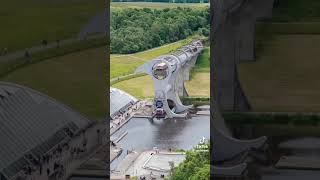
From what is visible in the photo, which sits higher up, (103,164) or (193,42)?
(193,42)

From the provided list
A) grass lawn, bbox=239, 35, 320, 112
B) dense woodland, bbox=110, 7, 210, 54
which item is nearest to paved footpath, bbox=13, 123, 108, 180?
grass lawn, bbox=239, 35, 320, 112

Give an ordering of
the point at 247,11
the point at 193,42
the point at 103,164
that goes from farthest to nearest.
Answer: the point at 193,42 < the point at 103,164 < the point at 247,11

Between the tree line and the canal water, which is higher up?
the tree line

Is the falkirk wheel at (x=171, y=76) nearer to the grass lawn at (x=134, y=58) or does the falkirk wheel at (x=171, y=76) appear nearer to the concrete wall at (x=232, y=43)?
the grass lawn at (x=134, y=58)

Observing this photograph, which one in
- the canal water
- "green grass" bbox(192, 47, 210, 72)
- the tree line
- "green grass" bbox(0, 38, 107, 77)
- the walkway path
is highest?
"green grass" bbox(0, 38, 107, 77)

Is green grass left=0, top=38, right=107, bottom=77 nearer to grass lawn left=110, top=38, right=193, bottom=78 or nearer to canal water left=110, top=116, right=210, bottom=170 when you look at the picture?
canal water left=110, top=116, right=210, bottom=170

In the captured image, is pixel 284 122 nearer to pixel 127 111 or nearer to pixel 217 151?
pixel 217 151

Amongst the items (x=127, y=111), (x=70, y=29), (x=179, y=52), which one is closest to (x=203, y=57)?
(x=179, y=52)
